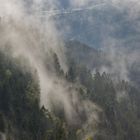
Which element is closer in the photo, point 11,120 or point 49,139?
point 49,139

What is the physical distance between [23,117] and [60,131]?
1691 inches

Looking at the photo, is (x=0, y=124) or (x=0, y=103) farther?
(x=0, y=103)

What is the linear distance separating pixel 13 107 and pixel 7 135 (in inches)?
1460

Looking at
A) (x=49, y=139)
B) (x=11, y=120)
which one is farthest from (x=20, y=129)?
(x=49, y=139)

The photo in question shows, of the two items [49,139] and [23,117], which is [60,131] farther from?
[23,117]

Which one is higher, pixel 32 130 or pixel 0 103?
pixel 0 103

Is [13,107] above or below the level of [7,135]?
above

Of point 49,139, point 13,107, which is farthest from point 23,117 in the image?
point 49,139

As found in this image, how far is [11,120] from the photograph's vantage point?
616 feet

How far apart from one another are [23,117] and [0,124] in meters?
33.9

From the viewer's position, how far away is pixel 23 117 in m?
198

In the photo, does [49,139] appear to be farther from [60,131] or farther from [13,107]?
[13,107]

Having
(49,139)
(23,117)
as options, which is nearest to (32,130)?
(23,117)

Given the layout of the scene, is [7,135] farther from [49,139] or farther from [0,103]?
[0,103]
